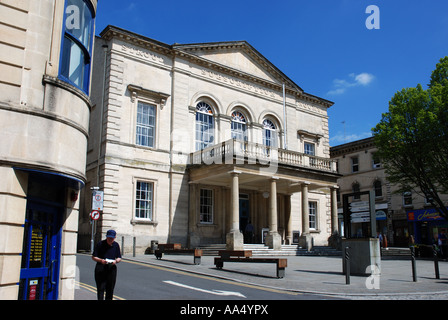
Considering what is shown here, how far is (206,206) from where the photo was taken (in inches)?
1130

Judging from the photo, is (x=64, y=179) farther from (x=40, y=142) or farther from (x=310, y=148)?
(x=310, y=148)

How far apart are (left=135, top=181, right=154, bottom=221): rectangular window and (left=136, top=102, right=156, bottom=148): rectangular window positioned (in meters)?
2.66

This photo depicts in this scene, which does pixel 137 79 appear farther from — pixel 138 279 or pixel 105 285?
pixel 105 285

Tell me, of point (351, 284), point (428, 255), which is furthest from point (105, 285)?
point (428, 255)

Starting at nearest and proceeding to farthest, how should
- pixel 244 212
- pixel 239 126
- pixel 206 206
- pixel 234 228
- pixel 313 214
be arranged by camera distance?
pixel 234 228, pixel 206 206, pixel 244 212, pixel 239 126, pixel 313 214

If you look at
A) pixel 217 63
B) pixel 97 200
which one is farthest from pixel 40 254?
pixel 217 63

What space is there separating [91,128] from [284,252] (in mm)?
14687

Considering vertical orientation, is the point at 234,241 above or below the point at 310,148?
below

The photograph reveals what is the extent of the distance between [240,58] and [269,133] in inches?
251

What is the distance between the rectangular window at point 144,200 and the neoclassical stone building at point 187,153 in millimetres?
63

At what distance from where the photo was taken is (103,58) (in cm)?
2673

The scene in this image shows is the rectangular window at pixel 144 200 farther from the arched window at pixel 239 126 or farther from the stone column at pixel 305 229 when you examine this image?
the stone column at pixel 305 229

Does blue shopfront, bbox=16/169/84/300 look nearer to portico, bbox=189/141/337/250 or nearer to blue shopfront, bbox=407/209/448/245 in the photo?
portico, bbox=189/141/337/250

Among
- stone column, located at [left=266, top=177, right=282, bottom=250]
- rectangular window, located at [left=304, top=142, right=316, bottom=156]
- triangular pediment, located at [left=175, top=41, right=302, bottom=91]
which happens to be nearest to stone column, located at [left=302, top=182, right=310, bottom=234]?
stone column, located at [left=266, top=177, right=282, bottom=250]
